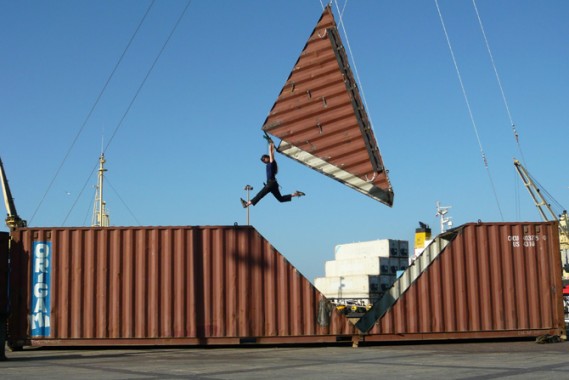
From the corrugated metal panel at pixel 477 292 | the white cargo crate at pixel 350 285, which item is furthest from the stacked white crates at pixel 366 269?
the corrugated metal panel at pixel 477 292

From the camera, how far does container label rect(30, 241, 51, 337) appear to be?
1728 cm

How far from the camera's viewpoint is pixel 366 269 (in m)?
54.7

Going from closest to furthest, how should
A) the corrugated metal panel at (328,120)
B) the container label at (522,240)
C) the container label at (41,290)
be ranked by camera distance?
the corrugated metal panel at (328,120) → the container label at (41,290) → the container label at (522,240)

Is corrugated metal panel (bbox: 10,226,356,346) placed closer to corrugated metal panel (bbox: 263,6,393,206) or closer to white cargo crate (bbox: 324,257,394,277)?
A: corrugated metal panel (bbox: 263,6,393,206)

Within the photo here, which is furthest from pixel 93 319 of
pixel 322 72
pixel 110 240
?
pixel 322 72

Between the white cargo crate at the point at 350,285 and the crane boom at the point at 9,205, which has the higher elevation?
the crane boom at the point at 9,205

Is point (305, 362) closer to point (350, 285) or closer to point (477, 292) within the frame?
point (477, 292)

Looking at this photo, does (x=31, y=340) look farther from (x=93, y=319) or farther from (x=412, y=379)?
(x=412, y=379)

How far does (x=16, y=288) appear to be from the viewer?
57.3ft

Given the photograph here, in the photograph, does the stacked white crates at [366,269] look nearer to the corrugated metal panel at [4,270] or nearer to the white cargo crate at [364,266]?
the white cargo crate at [364,266]

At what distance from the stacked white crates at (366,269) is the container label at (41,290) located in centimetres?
3500

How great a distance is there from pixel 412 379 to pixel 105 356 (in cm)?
856

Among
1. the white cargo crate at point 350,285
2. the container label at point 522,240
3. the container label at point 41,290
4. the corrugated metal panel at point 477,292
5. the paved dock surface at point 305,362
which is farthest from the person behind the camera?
the white cargo crate at point 350,285

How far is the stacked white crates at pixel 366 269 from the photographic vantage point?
53.0 m
